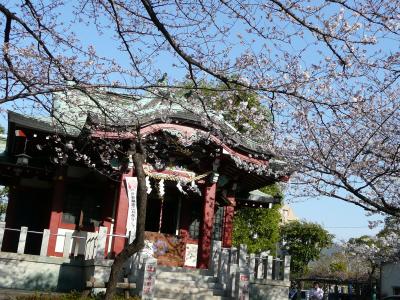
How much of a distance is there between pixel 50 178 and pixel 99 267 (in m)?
5.59

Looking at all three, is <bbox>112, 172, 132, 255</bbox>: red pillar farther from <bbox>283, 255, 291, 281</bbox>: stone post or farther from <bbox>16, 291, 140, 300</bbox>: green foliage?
<bbox>283, 255, 291, 281</bbox>: stone post

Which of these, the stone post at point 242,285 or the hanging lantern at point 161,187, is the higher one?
the hanging lantern at point 161,187

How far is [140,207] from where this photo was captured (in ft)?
31.0

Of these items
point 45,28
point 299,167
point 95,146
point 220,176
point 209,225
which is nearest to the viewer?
point 45,28

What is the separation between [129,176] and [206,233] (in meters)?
2.90

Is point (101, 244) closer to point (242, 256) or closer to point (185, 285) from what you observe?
point (185, 285)

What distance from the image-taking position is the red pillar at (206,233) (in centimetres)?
1527

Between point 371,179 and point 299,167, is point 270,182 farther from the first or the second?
point 371,179

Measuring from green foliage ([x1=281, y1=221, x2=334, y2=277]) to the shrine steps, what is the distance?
37174 millimetres

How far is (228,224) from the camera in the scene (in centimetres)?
1784

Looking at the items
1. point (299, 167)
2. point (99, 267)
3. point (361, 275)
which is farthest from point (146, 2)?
point (361, 275)

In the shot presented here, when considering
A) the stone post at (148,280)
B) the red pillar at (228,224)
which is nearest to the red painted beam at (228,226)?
the red pillar at (228,224)

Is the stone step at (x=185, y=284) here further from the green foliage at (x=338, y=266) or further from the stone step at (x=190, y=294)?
the green foliage at (x=338, y=266)

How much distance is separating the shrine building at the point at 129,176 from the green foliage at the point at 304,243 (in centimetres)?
3270
